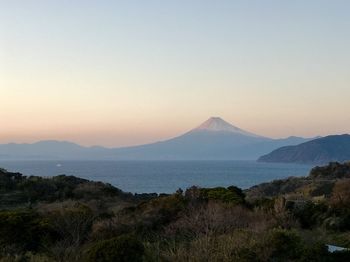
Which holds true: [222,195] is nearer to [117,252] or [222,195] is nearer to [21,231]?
[21,231]

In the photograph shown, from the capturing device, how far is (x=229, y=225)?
14375mm

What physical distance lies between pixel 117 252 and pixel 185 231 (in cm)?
410

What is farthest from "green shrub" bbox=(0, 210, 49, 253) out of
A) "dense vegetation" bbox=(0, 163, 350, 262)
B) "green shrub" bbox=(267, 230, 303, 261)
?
"green shrub" bbox=(267, 230, 303, 261)

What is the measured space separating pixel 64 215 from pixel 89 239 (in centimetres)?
197

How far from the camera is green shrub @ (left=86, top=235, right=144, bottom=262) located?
10.4m

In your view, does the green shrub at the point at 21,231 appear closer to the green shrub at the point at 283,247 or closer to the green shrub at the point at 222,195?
the green shrub at the point at 283,247

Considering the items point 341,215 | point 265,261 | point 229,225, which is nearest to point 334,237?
point 341,215

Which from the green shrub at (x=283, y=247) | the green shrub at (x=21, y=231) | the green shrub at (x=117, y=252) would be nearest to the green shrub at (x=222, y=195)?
the green shrub at (x=21, y=231)

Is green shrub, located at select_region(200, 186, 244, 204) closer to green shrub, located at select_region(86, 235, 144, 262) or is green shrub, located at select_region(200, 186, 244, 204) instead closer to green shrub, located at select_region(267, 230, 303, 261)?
green shrub, located at select_region(267, 230, 303, 261)

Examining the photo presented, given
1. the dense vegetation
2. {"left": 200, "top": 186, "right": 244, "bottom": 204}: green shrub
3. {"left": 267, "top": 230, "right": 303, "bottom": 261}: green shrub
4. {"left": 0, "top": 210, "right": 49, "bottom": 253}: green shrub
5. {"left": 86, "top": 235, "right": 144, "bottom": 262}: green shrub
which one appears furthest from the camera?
{"left": 200, "top": 186, "right": 244, "bottom": 204}: green shrub

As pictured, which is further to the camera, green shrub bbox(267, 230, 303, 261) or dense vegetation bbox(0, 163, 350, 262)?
green shrub bbox(267, 230, 303, 261)

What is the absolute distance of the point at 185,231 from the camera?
14281mm

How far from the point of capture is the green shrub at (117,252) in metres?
10.4

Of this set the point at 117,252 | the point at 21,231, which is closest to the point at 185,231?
the point at 117,252
